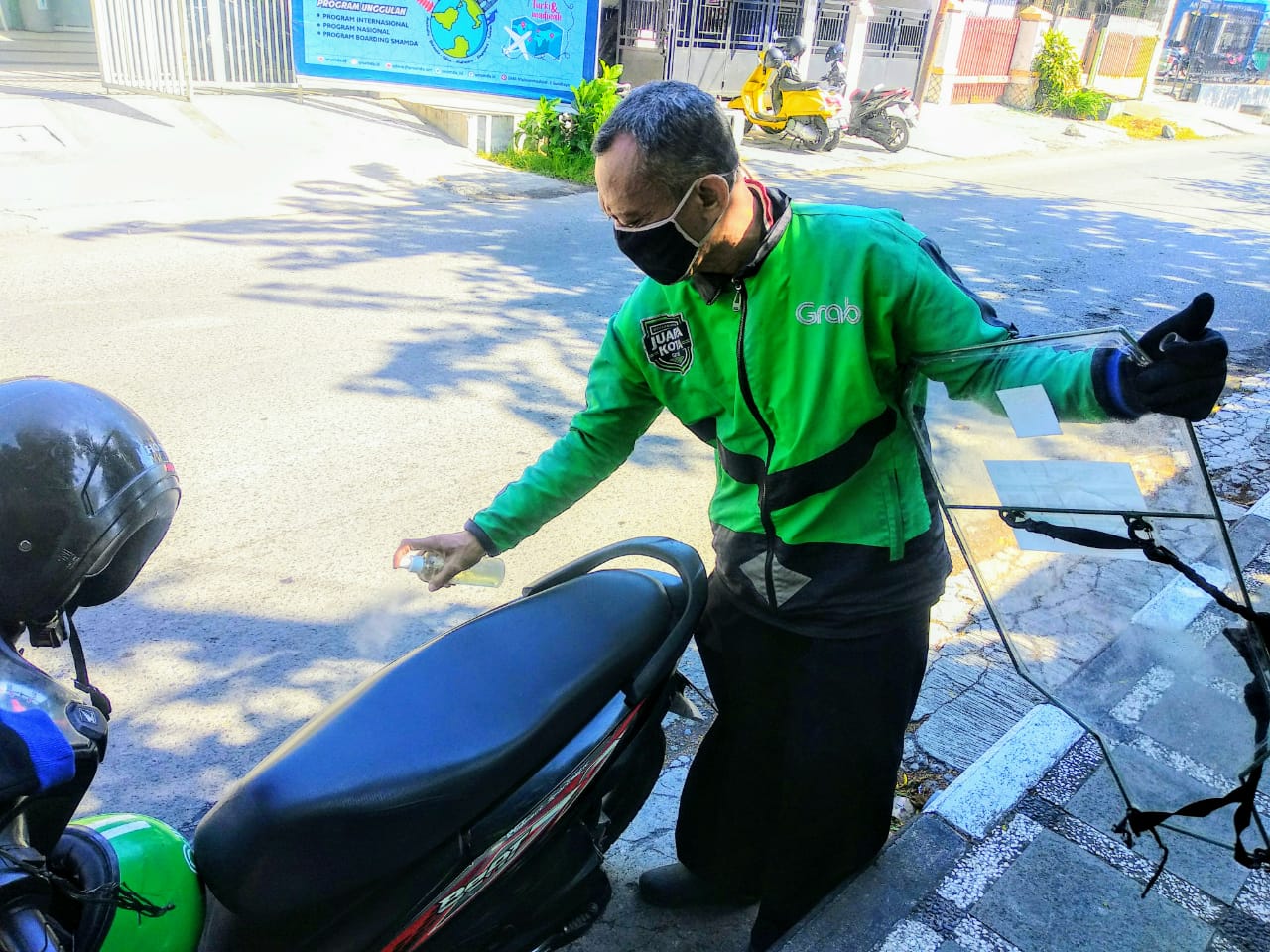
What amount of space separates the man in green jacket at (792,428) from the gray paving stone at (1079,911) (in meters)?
0.31

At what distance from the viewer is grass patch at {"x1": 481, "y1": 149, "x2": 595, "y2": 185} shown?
10711mm

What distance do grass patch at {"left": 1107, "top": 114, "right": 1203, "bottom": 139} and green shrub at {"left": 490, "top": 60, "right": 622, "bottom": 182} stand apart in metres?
14.3

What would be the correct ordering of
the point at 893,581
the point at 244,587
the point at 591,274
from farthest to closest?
the point at 591,274 → the point at 244,587 → the point at 893,581

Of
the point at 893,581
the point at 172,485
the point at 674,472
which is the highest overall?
the point at 172,485

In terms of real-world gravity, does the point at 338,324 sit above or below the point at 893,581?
below

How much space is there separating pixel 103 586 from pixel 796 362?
1.10 metres

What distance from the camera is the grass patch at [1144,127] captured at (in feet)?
68.6

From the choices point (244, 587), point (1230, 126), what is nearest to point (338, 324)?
point (244, 587)

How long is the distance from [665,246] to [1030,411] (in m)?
0.65


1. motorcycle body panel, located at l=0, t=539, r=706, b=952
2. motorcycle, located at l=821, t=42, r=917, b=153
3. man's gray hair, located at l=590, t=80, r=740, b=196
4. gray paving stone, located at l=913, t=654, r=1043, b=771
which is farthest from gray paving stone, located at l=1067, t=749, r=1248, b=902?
motorcycle, located at l=821, t=42, r=917, b=153

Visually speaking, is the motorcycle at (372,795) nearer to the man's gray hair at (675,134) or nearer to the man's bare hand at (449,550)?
the man's bare hand at (449,550)

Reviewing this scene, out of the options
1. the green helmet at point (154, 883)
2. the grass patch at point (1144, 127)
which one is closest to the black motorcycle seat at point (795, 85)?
the grass patch at point (1144, 127)

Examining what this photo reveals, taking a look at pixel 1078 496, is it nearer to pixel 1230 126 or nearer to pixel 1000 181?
pixel 1000 181

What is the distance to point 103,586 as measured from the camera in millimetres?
1407
